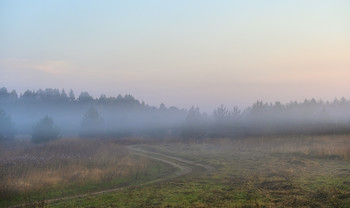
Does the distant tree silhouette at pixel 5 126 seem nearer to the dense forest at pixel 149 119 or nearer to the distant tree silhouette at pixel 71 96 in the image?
the dense forest at pixel 149 119

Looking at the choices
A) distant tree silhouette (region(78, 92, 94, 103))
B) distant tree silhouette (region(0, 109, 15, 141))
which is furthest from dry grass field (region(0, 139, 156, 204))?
distant tree silhouette (region(78, 92, 94, 103))

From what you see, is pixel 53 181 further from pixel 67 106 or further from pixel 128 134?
pixel 67 106

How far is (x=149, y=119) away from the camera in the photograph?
12319 cm

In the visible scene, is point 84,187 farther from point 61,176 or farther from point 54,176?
point 54,176

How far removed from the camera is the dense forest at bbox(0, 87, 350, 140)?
62.1m

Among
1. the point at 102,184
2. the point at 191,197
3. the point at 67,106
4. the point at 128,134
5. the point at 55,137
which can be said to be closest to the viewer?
the point at 191,197

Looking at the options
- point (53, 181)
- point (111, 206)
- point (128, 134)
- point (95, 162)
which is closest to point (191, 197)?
point (111, 206)

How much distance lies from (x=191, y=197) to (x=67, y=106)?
133m

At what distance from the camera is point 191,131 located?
72375 millimetres

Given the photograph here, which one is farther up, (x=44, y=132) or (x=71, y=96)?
(x=71, y=96)

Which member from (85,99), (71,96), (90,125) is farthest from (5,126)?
(71,96)

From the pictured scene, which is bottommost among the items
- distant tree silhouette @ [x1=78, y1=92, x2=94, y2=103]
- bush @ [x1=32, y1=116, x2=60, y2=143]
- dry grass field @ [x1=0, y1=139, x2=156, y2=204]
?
dry grass field @ [x1=0, y1=139, x2=156, y2=204]

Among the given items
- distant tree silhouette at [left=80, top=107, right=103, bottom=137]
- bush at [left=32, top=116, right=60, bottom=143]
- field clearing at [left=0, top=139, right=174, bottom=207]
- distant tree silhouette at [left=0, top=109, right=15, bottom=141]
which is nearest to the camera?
field clearing at [left=0, top=139, right=174, bottom=207]

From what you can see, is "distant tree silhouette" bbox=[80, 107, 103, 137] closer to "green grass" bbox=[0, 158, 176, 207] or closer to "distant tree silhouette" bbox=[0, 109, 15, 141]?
"distant tree silhouette" bbox=[0, 109, 15, 141]
